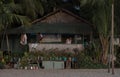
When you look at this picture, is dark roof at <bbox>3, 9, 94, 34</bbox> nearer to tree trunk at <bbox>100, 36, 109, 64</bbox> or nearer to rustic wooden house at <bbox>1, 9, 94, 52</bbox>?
rustic wooden house at <bbox>1, 9, 94, 52</bbox>

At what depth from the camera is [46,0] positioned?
31.6 meters

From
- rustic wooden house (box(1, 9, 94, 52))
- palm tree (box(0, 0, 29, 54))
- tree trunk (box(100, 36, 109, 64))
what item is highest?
palm tree (box(0, 0, 29, 54))

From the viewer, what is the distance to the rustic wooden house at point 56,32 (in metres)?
28.3

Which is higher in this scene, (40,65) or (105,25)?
(105,25)

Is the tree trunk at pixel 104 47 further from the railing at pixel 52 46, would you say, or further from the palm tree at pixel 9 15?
the palm tree at pixel 9 15

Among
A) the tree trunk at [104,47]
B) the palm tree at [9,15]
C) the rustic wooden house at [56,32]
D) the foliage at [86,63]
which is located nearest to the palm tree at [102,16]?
the tree trunk at [104,47]

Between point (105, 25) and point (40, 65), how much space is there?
549cm

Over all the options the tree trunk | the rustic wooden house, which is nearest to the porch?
the rustic wooden house

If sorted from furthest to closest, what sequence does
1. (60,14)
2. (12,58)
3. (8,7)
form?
(60,14) < (12,58) < (8,7)

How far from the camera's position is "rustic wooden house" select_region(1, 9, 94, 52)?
28.3m

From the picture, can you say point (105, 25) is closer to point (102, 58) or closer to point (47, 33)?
point (102, 58)

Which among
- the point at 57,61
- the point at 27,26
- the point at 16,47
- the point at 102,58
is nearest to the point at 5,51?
the point at 16,47

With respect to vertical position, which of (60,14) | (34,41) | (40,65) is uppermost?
(60,14)

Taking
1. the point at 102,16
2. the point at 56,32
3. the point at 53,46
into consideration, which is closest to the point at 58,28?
the point at 56,32
